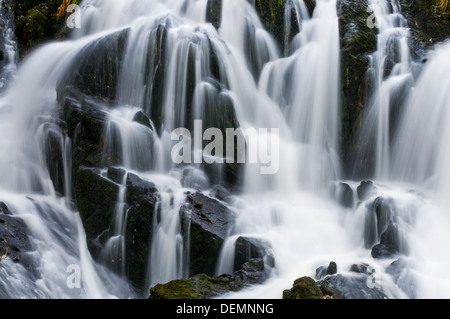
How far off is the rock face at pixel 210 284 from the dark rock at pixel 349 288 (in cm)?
108

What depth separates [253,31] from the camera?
12.0m

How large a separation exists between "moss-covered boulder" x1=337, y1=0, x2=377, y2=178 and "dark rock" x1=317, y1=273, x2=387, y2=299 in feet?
13.8

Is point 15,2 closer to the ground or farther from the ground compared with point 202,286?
farther from the ground

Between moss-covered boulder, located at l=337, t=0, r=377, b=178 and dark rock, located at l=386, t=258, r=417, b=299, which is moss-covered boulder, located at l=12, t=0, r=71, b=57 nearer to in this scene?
moss-covered boulder, located at l=337, t=0, r=377, b=178

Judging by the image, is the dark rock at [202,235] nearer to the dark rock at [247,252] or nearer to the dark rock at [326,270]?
the dark rock at [247,252]

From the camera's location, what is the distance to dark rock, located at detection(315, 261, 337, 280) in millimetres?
7258

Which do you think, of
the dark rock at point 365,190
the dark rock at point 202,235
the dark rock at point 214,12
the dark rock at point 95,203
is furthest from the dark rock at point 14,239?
the dark rock at point 214,12

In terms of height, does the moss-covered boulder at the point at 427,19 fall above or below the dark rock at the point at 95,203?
above

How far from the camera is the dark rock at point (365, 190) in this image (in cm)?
956

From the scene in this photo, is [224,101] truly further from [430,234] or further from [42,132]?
[430,234]

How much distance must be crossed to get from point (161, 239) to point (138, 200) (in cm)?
82

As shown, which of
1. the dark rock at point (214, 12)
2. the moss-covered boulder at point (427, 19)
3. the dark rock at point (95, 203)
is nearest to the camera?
the dark rock at point (95, 203)

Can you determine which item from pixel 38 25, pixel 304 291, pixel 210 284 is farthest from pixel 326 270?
pixel 38 25
